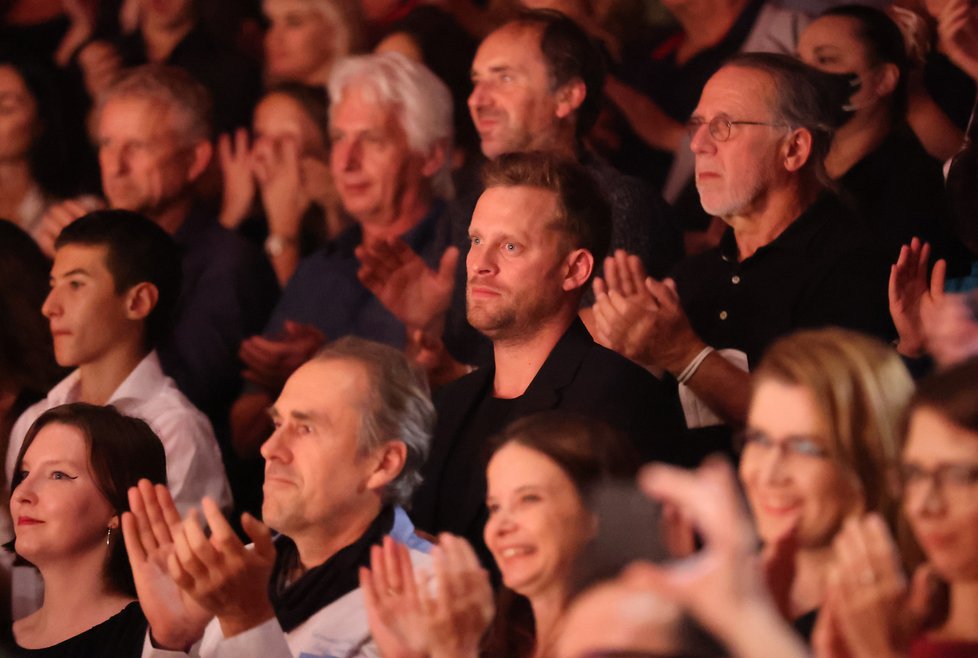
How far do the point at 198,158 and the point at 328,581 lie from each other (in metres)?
2.01

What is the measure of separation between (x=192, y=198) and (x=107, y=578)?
1.66 meters

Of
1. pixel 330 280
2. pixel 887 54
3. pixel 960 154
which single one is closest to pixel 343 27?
pixel 330 280

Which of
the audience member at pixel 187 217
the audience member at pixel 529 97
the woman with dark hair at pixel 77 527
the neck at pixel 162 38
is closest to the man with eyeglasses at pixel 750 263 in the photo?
the audience member at pixel 529 97

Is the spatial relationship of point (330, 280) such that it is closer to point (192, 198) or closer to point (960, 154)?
point (192, 198)

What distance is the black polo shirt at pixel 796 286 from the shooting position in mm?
3139

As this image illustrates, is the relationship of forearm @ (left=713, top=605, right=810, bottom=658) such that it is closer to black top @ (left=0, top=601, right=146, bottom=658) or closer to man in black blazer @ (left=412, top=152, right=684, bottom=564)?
man in black blazer @ (left=412, top=152, right=684, bottom=564)

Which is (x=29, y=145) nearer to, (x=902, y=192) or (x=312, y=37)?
(x=312, y=37)

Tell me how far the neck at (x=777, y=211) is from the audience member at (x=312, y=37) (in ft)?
6.49

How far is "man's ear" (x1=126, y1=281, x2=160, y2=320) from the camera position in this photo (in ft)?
12.5

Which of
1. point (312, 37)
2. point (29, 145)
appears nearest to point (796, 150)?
point (312, 37)

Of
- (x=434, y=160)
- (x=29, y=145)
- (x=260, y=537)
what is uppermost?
(x=260, y=537)

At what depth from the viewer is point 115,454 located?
10.5 feet

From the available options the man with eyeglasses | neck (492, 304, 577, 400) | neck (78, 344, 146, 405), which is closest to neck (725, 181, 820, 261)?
the man with eyeglasses

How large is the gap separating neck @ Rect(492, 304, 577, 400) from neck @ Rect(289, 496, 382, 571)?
35cm
